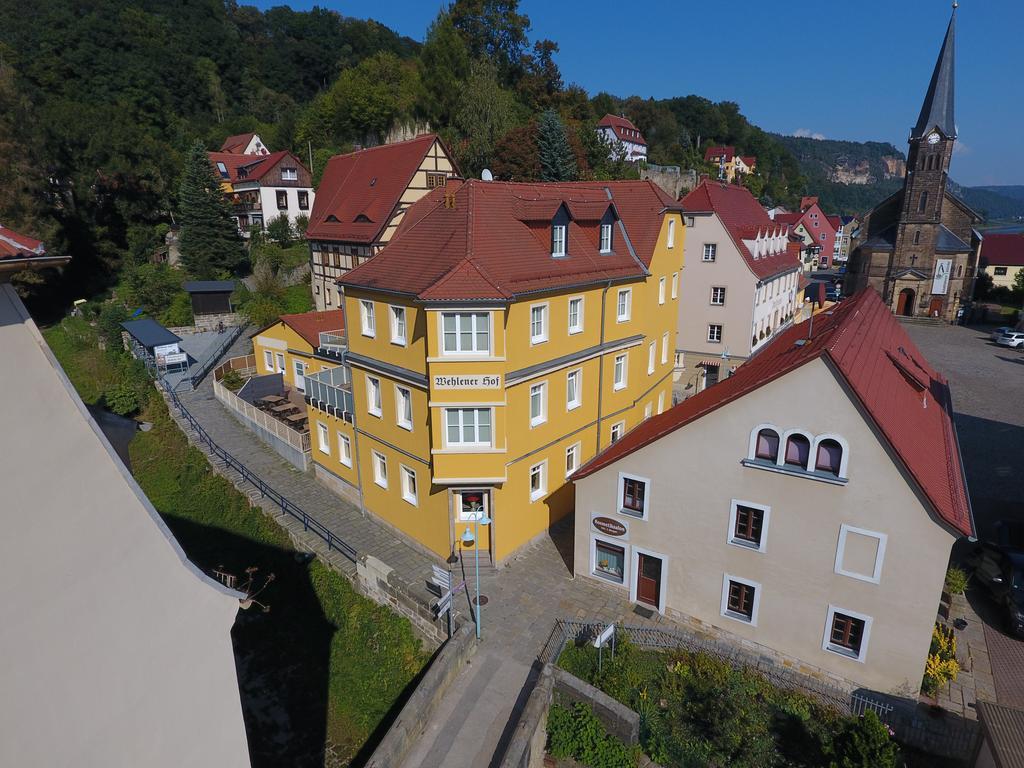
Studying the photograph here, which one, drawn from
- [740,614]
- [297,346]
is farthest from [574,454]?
[297,346]

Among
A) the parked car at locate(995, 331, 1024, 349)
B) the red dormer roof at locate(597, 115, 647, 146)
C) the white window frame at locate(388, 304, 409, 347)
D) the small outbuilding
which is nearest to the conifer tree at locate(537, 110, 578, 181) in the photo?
the small outbuilding

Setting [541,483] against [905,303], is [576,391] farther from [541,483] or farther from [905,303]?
[905,303]

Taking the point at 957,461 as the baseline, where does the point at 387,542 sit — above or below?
Result: below

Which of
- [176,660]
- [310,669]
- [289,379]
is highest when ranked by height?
[176,660]

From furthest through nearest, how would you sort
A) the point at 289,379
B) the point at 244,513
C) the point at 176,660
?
1. the point at 289,379
2. the point at 244,513
3. the point at 176,660

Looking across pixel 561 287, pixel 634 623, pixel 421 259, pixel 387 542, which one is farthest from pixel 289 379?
pixel 634 623

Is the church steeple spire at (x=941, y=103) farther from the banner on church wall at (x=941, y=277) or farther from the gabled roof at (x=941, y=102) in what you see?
the banner on church wall at (x=941, y=277)

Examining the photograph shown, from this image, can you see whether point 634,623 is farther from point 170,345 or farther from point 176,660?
point 170,345
